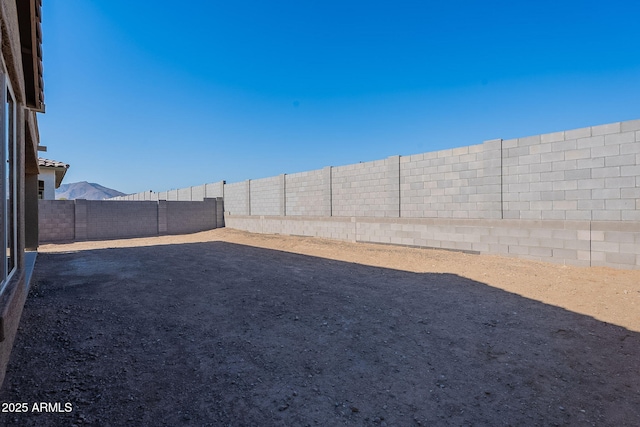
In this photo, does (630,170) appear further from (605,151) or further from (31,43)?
(31,43)

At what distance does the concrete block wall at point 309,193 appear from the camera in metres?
14.8

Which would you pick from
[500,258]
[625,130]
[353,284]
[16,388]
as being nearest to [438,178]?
[500,258]

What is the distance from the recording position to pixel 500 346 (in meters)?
3.60

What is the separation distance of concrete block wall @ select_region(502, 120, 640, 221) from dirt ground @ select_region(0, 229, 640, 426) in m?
1.85

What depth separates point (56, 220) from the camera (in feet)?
49.0

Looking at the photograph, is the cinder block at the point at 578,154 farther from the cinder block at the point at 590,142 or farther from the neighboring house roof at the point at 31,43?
the neighboring house roof at the point at 31,43

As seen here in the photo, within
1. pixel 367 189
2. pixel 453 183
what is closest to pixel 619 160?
pixel 453 183

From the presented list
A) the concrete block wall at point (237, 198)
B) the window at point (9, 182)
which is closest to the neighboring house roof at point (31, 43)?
the window at point (9, 182)

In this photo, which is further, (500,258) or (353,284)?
(500,258)

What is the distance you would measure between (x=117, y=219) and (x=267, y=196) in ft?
26.6

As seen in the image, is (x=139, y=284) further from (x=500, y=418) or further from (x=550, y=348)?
(x=550, y=348)

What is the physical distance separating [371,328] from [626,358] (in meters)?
2.71

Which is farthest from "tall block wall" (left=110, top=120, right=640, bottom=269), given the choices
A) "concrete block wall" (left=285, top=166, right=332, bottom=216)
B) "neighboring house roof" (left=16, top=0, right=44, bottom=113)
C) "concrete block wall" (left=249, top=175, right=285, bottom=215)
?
"neighboring house roof" (left=16, top=0, right=44, bottom=113)

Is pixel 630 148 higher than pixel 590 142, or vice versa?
pixel 590 142
